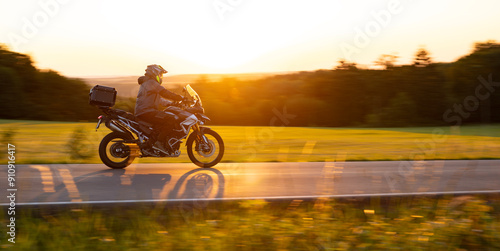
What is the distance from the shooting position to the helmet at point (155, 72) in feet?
29.7

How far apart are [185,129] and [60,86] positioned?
28.2 metres

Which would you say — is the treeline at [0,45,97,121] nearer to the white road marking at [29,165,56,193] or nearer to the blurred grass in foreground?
the white road marking at [29,165,56,193]

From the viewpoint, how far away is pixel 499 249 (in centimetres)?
493

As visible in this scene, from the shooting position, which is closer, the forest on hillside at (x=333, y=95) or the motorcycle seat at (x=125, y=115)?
the motorcycle seat at (x=125, y=115)

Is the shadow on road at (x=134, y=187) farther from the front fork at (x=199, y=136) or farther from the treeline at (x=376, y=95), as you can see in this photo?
the treeline at (x=376, y=95)

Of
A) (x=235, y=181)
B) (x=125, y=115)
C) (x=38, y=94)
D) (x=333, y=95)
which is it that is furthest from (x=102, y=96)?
(x=333, y=95)

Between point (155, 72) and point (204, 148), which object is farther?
point (204, 148)

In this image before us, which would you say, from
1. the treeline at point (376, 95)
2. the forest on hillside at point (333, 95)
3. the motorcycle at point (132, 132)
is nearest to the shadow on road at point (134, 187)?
the motorcycle at point (132, 132)

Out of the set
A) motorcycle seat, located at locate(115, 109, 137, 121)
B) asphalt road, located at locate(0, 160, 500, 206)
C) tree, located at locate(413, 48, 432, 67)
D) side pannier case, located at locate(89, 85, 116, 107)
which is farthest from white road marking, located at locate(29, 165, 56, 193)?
tree, located at locate(413, 48, 432, 67)

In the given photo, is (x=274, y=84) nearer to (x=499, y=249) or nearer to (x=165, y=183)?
(x=165, y=183)

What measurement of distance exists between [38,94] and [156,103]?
2839 cm

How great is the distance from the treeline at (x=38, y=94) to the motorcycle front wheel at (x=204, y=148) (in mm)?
25381

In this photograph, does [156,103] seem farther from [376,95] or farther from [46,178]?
[376,95]

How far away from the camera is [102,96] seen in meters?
8.99
